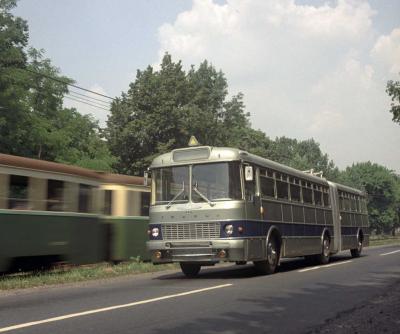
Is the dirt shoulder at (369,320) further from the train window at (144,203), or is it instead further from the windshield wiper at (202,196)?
the train window at (144,203)

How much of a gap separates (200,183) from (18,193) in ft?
14.1

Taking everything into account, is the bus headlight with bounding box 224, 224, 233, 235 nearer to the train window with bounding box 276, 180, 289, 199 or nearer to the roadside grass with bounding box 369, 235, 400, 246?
the train window with bounding box 276, 180, 289, 199

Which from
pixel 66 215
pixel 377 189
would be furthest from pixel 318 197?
pixel 377 189

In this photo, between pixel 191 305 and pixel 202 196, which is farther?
pixel 202 196

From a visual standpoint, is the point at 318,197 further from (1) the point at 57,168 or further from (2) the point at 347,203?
(1) the point at 57,168

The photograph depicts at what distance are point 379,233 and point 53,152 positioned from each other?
84.3 meters

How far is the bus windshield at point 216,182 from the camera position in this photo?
12.8m

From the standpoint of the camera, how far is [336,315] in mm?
7680

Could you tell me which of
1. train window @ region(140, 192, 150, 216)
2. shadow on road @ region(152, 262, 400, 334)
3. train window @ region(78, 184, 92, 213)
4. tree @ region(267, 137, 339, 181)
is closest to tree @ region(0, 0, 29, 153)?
train window @ region(140, 192, 150, 216)

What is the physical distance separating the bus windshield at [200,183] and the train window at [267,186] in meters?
1.38

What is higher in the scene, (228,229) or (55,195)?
(55,195)

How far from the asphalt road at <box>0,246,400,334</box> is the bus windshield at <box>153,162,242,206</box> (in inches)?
73.6

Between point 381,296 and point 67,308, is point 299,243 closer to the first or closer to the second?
point 381,296

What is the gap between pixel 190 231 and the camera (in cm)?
1294
